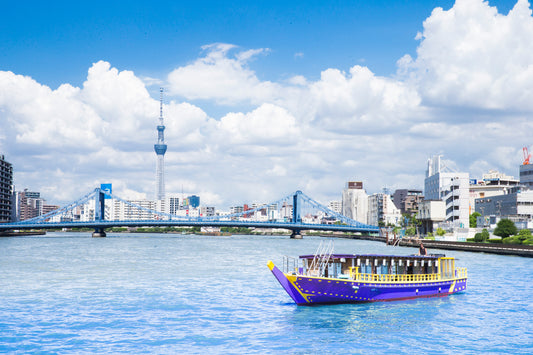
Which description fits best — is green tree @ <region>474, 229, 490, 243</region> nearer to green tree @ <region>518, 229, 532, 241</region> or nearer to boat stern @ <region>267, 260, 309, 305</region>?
green tree @ <region>518, 229, 532, 241</region>

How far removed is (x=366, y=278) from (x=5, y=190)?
139340mm

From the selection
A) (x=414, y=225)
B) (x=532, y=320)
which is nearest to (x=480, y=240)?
(x=414, y=225)

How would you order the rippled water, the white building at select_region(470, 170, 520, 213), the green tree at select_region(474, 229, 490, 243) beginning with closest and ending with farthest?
1. the rippled water
2. the green tree at select_region(474, 229, 490, 243)
3. the white building at select_region(470, 170, 520, 213)

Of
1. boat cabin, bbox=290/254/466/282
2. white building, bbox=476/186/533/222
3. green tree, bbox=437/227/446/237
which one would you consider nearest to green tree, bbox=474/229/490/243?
green tree, bbox=437/227/446/237

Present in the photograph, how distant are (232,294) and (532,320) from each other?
1736cm

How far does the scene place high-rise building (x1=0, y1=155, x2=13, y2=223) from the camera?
477 feet

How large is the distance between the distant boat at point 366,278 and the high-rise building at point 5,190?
438ft

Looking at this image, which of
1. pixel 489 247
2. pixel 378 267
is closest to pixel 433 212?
pixel 489 247

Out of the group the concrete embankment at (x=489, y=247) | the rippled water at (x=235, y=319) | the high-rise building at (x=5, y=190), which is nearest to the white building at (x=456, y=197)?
the concrete embankment at (x=489, y=247)

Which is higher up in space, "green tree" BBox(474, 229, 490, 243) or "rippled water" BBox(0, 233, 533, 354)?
"green tree" BBox(474, 229, 490, 243)

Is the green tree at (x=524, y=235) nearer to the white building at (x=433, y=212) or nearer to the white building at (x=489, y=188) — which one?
the white building at (x=433, y=212)

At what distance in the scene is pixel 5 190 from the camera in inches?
5837

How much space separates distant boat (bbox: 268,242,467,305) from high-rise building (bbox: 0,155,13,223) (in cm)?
13336

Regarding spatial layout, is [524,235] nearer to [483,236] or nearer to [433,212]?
[483,236]
